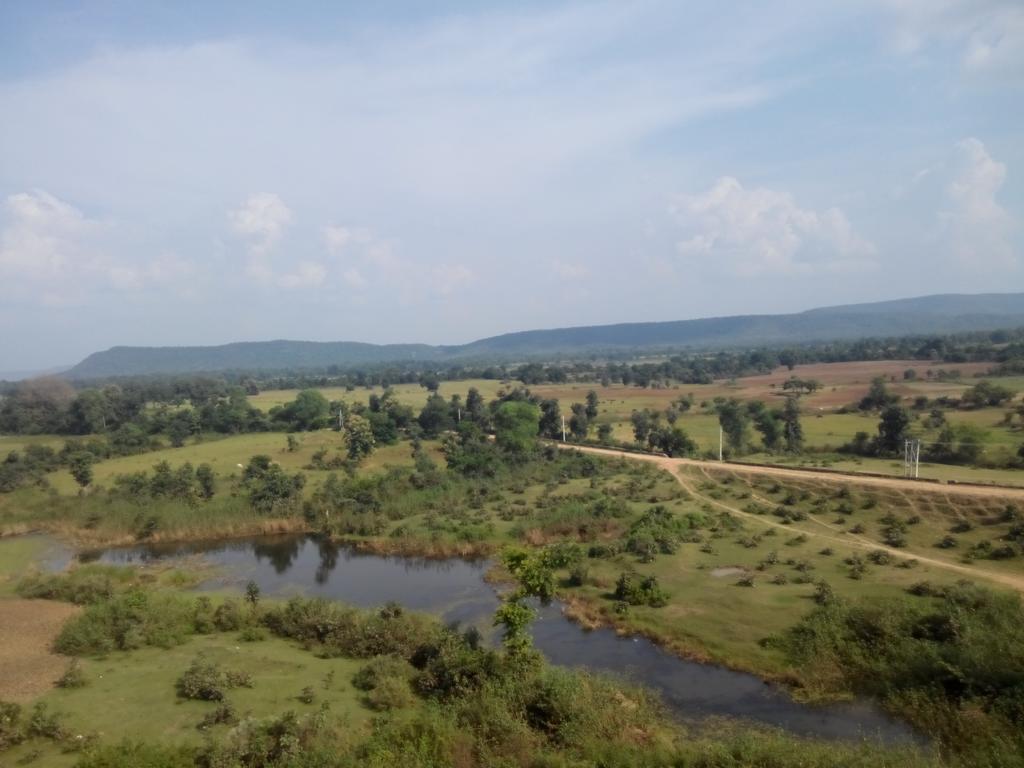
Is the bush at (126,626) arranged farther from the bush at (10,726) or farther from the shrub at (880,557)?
the shrub at (880,557)

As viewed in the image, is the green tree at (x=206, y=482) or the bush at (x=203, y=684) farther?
the green tree at (x=206, y=482)

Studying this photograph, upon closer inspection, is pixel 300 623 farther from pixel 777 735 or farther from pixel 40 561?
pixel 40 561

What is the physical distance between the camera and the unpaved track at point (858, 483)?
84.4ft

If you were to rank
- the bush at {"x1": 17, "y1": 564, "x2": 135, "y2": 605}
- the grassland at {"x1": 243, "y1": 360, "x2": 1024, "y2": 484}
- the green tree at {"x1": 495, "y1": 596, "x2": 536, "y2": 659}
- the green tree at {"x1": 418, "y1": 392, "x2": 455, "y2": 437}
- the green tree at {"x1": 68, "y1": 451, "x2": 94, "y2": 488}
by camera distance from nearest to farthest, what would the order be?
the green tree at {"x1": 495, "y1": 596, "x2": 536, "y2": 659}
the bush at {"x1": 17, "y1": 564, "x2": 135, "y2": 605}
the grassland at {"x1": 243, "y1": 360, "x2": 1024, "y2": 484}
the green tree at {"x1": 68, "y1": 451, "x2": 94, "y2": 488}
the green tree at {"x1": 418, "y1": 392, "x2": 455, "y2": 437}

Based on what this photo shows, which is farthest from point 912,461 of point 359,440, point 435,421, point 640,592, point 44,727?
point 44,727

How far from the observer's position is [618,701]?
1823cm

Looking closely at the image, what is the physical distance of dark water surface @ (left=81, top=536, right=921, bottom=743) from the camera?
60.2 ft

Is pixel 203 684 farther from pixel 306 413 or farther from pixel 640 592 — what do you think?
pixel 306 413

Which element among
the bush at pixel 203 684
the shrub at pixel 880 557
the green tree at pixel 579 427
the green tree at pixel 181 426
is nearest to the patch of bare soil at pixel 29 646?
the bush at pixel 203 684

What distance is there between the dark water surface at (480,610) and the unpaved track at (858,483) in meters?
11.0

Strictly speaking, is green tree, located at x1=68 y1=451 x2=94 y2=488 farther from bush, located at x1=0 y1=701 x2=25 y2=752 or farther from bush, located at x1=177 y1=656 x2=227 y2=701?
bush, located at x1=0 y1=701 x2=25 y2=752

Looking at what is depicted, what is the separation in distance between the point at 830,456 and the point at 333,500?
112ft

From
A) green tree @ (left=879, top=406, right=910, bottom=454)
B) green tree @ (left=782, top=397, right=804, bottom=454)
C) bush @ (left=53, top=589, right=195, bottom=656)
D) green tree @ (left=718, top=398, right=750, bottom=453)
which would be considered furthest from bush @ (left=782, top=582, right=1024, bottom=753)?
green tree @ (left=718, top=398, right=750, bottom=453)

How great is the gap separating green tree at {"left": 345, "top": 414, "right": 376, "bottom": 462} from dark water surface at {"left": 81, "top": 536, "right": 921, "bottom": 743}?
13.5m
